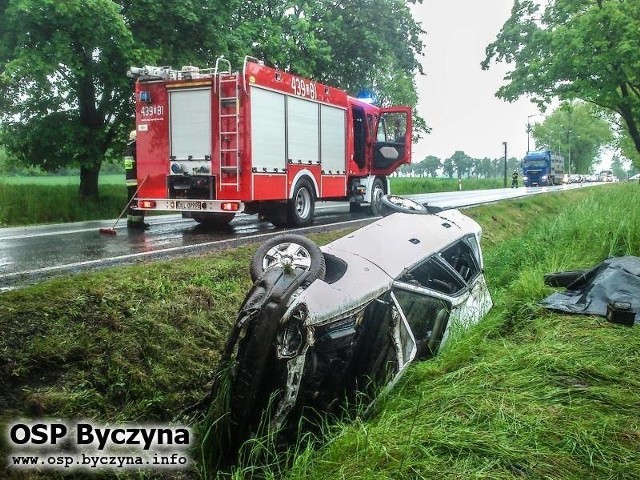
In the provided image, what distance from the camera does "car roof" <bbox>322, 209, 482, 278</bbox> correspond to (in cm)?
Answer: 395

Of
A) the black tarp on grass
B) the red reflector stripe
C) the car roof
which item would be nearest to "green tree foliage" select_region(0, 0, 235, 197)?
the red reflector stripe

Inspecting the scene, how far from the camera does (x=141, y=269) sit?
5.36m

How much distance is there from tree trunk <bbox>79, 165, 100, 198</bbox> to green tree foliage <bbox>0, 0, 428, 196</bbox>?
0.09 feet

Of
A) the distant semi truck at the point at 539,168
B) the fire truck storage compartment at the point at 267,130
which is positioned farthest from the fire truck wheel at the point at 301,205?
the distant semi truck at the point at 539,168

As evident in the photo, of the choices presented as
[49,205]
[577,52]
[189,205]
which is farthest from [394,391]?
[577,52]

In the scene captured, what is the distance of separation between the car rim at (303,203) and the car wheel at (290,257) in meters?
6.30

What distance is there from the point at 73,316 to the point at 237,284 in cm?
185

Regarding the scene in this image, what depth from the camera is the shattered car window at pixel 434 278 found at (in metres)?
3.94

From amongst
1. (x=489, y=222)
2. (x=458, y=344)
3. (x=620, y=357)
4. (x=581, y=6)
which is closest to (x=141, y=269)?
(x=458, y=344)

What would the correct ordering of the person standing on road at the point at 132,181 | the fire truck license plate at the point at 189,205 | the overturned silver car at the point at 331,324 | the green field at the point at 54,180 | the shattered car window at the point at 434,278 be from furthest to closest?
the green field at the point at 54,180 < the person standing on road at the point at 132,181 < the fire truck license plate at the point at 189,205 < the shattered car window at the point at 434,278 < the overturned silver car at the point at 331,324

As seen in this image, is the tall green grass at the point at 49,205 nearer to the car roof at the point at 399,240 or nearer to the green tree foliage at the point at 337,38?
the green tree foliage at the point at 337,38

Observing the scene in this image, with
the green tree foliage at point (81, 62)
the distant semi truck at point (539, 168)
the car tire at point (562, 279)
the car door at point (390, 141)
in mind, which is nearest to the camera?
the car tire at point (562, 279)

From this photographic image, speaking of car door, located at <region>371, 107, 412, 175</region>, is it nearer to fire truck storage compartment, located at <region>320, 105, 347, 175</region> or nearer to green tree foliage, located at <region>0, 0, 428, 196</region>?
fire truck storage compartment, located at <region>320, 105, 347, 175</region>

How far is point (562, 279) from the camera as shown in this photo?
223 inches
